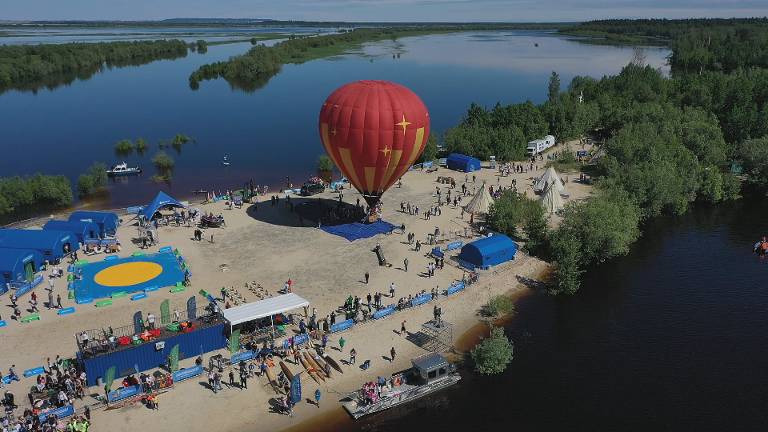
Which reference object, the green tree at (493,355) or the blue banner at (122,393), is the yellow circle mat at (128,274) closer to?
the blue banner at (122,393)

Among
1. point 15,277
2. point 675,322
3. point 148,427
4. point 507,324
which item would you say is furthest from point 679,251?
point 15,277

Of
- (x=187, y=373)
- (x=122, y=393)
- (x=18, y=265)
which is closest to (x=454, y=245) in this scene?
(x=187, y=373)

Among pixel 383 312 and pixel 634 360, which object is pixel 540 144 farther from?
pixel 383 312

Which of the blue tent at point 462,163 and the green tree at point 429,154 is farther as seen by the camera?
the green tree at point 429,154

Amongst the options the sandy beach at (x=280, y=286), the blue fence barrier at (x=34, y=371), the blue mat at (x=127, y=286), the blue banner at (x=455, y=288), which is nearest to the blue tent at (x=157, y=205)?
the sandy beach at (x=280, y=286)

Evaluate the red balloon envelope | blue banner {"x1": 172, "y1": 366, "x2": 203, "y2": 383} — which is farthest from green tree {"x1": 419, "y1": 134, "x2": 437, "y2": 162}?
blue banner {"x1": 172, "y1": 366, "x2": 203, "y2": 383}
